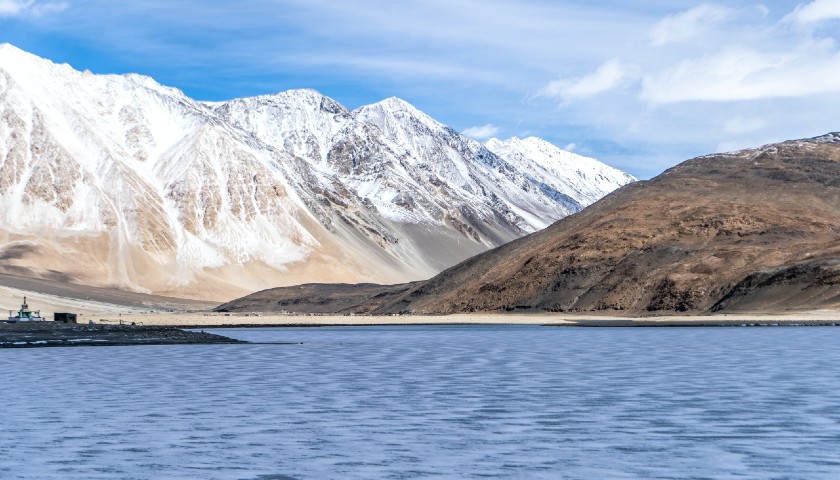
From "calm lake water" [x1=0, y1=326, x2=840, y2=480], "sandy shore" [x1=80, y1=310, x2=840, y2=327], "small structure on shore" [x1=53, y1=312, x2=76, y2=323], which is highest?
"small structure on shore" [x1=53, y1=312, x2=76, y2=323]

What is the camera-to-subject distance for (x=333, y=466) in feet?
80.8

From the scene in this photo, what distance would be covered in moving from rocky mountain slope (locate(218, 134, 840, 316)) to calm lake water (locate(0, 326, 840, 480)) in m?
72.1

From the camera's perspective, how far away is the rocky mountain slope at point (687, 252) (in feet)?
423

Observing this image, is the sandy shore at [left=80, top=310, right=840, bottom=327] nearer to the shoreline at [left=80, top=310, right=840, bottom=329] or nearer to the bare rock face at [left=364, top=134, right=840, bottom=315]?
the shoreline at [left=80, top=310, right=840, bottom=329]

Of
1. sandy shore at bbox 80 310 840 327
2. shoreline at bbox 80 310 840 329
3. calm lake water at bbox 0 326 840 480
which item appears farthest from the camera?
sandy shore at bbox 80 310 840 327

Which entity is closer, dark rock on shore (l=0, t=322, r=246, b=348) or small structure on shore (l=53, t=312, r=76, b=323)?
dark rock on shore (l=0, t=322, r=246, b=348)

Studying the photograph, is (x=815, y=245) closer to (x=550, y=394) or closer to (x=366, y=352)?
(x=366, y=352)


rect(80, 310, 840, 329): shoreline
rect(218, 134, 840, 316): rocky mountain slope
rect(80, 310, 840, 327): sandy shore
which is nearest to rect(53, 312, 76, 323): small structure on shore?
rect(80, 310, 840, 329): shoreline

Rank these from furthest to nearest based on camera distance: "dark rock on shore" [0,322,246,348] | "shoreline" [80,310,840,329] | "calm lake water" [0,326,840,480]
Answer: "shoreline" [80,310,840,329] < "dark rock on shore" [0,322,246,348] < "calm lake water" [0,326,840,480]

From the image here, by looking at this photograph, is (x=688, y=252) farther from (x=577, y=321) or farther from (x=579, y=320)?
(x=577, y=321)

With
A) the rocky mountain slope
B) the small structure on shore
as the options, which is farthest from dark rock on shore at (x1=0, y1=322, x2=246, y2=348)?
the rocky mountain slope

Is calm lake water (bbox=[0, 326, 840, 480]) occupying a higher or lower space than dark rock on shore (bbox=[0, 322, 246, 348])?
lower

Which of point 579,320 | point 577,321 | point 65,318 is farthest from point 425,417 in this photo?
point 579,320

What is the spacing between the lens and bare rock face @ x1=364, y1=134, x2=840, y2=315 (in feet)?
424
